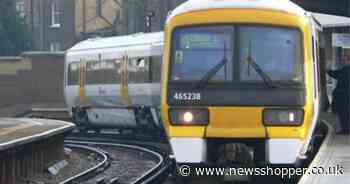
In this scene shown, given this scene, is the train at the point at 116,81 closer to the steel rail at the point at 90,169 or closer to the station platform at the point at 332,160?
the steel rail at the point at 90,169

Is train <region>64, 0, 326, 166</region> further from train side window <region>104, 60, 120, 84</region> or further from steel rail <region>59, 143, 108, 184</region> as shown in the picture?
train side window <region>104, 60, 120, 84</region>

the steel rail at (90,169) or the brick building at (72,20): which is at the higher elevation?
the brick building at (72,20)

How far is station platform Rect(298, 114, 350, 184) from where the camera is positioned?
1024 cm

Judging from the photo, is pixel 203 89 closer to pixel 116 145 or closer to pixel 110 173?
pixel 110 173

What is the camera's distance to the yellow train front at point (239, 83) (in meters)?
12.3

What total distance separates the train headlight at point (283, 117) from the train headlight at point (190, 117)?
0.83 metres

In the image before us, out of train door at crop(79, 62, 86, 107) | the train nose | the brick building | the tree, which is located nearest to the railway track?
train door at crop(79, 62, 86, 107)

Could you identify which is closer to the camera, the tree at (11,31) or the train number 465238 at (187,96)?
the train number 465238 at (187,96)

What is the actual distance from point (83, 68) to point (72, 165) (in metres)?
8.48

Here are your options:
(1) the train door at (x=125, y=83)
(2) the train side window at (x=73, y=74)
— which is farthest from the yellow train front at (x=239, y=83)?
(2) the train side window at (x=73, y=74)

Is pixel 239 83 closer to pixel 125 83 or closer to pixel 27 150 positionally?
pixel 27 150

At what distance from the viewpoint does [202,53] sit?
12.7 metres

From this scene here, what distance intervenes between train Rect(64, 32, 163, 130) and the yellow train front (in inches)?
431

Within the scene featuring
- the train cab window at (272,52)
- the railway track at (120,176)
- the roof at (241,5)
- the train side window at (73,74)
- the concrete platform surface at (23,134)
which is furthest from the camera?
the train side window at (73,74)
